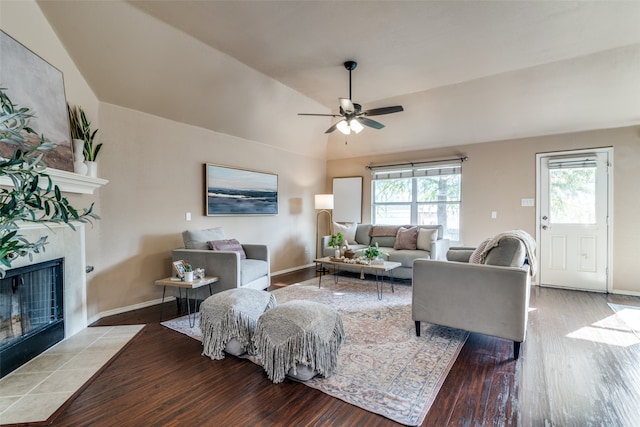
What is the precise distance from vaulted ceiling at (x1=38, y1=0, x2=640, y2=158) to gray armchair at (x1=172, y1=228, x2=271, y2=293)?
66.7 inches

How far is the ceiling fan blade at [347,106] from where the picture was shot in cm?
348

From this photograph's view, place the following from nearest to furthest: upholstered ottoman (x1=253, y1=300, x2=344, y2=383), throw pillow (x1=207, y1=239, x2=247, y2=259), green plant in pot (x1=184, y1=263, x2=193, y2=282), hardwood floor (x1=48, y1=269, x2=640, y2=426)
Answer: hardwood floor (x1=48, y1=269, x2=640, y2=426) → upholstered ottoman (x1=253, y1=300, x2=344, y2=383) → green plant in pot (x1=184, y1=263, x2=193, y2=282) → throw pillow (x1=207, y1=239, x2=247, y2=259)

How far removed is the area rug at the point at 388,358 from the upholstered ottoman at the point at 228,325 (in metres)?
0.21

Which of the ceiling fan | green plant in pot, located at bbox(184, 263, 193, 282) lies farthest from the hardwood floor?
the ceiling fan

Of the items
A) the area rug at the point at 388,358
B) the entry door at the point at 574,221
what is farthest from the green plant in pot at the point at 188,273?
the entry door at the point at 574,221

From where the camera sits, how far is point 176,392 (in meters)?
2.00

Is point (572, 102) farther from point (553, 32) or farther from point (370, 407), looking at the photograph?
point (370, 407)

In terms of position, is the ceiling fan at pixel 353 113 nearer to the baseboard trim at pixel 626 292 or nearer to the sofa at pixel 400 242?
the sofa at pixel 400 242

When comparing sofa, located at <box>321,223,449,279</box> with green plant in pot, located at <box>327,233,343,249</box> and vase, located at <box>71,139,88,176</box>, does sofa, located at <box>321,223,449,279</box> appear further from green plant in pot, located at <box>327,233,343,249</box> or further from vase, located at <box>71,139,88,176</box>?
vase, located at <box>71,139,88,176</box>

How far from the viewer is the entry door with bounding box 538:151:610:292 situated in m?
4.49

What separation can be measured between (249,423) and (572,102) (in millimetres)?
5479

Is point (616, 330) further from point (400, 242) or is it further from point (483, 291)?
point (400, 242)

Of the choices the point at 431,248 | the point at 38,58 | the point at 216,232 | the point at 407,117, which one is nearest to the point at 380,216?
the point at 431,248

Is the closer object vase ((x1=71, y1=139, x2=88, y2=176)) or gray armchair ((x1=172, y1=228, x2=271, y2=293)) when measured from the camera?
vase ((x1=71, y1=139, x2=88, y2=176))
